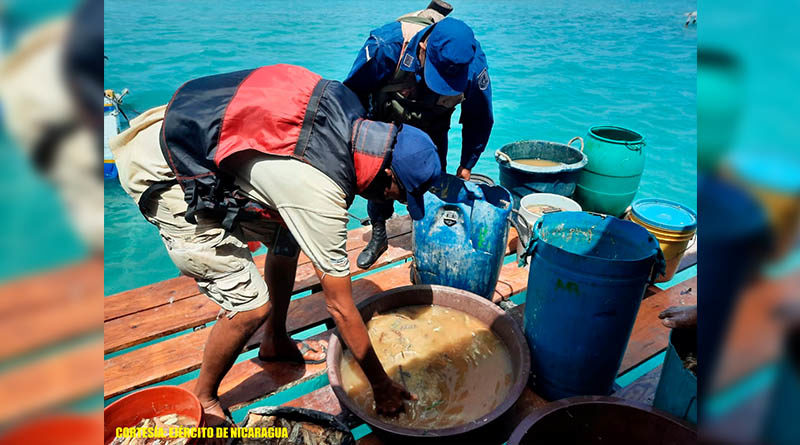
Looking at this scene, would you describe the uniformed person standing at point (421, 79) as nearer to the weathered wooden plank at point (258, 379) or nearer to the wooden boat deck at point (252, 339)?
the wooden boat deck at point (252, 339)

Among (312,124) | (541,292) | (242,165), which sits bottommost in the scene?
(541,292)

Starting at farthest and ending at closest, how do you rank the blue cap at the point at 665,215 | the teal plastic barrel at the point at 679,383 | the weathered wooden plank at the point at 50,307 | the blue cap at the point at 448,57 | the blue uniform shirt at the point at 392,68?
the blue cap at the point at 665,215, the blue uniform shirt at the point at 392,68, the blue cap at the point at 448,57, the teal plastic barrel at the point at 679,383, the weathered wooden plank at the point at 50,307

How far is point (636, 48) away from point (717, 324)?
19107 millimetres

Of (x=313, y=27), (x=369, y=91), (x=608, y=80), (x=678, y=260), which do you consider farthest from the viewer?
(x=313, y=27)

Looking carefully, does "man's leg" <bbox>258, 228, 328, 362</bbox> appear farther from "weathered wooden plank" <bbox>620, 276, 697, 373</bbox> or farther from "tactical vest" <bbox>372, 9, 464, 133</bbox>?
"weathered wooden plank" <bbox>620, 276, 697, 373</bbox>

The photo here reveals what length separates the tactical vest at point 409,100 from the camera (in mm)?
3123

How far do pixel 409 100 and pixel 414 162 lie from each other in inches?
60.3

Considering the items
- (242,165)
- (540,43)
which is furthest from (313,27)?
(242,165)

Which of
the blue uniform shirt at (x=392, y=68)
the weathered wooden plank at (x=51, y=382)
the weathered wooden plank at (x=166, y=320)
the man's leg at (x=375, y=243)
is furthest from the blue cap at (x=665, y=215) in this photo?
the weathered wooden plank at (x=51, y=382)

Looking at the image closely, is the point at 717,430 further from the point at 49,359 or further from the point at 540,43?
the point at 540,43

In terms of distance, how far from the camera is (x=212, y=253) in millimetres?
2018

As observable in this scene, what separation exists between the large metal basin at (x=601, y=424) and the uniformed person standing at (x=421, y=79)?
170 cm

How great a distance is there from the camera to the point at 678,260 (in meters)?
3.51

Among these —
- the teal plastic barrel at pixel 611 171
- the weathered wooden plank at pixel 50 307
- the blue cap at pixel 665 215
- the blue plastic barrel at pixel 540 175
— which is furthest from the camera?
the teal plastic barrel at pixel 611 171
